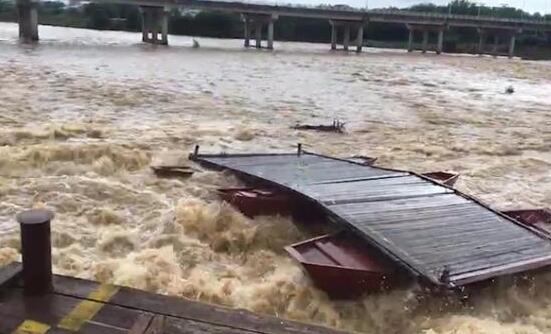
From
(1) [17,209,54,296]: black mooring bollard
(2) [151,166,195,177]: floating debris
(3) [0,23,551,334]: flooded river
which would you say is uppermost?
(1) [17,209,54,296]: black mooring bollard

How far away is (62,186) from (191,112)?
34.4 feet

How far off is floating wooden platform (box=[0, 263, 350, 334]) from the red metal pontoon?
7.32 feet

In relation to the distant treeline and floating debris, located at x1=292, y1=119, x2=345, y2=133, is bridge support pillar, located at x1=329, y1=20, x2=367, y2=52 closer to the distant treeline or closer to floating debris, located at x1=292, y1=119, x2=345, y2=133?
the distant treeline

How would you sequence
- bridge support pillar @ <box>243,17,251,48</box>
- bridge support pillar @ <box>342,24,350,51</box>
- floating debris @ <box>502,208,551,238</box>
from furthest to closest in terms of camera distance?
bridge support pillar @ <box>342,24,350,51</box>, bridge support pillar @ <box>243,17,251,48</box>, floating debris @ <box>502,208,551,238</box>

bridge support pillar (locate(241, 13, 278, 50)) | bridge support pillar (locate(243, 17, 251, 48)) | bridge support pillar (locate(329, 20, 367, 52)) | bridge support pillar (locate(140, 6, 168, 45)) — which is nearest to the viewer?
bridge support pillar (locate(140, 6, 168, 45))

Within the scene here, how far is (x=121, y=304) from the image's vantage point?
5.13 metres

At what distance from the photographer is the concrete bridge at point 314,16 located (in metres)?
72.2

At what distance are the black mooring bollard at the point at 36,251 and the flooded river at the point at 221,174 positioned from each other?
1922 mm

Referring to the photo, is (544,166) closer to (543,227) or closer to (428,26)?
(543,227)

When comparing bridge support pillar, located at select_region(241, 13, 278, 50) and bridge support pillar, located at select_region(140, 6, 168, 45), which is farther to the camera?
bridge support pillar, located at select_region(241, 13, 278, 50)

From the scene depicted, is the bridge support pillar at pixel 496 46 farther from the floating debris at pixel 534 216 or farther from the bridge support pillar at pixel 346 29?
the floating debris at pixel 534 216

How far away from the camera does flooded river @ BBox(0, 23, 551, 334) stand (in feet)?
23.0

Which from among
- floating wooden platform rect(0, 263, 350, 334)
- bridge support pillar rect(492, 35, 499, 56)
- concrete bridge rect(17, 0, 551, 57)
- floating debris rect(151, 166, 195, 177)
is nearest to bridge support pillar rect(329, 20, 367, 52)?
concrete bridge rect(17, 0, 551, 57)

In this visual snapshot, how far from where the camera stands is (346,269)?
7.17m
